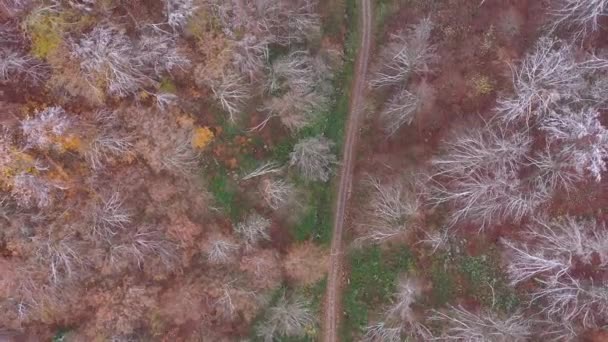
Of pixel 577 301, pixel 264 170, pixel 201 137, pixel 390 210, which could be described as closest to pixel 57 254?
pixel 201 137

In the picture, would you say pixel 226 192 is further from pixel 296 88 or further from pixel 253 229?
pixel 296 88

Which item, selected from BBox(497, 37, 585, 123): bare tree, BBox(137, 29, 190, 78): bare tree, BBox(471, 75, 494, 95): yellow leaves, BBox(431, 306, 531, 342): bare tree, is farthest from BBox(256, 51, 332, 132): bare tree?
BBox(431, 306, 531, 342): bare tree

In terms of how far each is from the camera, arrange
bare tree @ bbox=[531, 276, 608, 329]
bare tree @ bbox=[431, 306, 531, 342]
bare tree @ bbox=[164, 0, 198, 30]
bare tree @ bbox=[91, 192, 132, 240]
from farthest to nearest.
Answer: bare tree @ bbox=[431, 306, 531, 342] < bare tree @ bbox=[531, 276, 608, 329] < bare tree @ bbox=[164, 0, 198, 30] < bare tree @ bbox=[91, 192, 132, 240]

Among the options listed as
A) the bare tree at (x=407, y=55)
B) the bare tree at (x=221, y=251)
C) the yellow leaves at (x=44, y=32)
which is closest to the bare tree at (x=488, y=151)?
the bare tree at (x=407, y=55)

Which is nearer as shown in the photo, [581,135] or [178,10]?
[581,135]

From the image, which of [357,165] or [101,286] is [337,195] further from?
[101,286]

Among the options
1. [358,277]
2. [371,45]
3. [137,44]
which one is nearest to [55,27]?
[137,44]

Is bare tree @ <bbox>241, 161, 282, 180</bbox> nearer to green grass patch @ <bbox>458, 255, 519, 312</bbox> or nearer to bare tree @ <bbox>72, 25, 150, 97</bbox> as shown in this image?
bare tree @ <bbox>72, 25, 150, 97</bbox>
